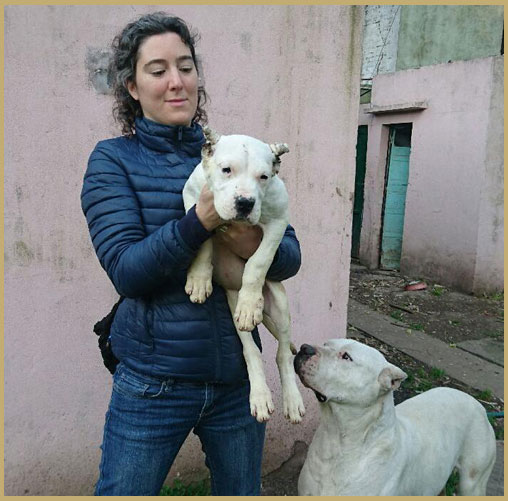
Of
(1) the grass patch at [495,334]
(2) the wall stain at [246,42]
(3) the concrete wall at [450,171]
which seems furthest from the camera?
(3) the concrete wall at [450,171]

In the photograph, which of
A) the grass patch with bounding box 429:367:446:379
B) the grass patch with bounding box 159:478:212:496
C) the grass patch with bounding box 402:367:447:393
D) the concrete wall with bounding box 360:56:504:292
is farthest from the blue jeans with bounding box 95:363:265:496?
the concrete wall with bounding box 360:56:504:292

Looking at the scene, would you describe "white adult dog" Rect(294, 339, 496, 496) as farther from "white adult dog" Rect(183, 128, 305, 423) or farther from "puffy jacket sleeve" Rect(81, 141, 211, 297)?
"puffy jacket sleeve" Rect(81, 141, 211, 297)

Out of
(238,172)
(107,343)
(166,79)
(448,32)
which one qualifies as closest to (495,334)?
(107,343)

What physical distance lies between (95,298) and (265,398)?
5.05 ft

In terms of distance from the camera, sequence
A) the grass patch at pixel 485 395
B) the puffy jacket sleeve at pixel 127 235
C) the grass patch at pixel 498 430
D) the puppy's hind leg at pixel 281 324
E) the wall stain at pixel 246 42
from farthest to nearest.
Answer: the grass patch at pixel 485 395 → the grass patch at pixel 498 430 → the wall stain at pixel 246 42 → the puppy's hind leg at pixel 281 324 → the puffy jacket sleeve at pixel 127 235

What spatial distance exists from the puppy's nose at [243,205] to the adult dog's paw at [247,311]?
12.1 inches

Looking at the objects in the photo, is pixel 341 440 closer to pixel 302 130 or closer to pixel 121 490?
pixel 121 490

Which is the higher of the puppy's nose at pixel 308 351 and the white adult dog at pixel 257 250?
the white adult dog at pixel 257 250

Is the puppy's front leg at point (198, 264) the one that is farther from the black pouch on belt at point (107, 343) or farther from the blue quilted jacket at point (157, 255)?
the black pouch on belt at point (107, 343)

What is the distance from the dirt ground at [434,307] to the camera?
6492 mm

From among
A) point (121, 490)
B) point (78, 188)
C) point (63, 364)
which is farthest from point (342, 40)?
point (121, 490)

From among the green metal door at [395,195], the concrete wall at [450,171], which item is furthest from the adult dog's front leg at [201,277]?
the green metal door at [395,195]

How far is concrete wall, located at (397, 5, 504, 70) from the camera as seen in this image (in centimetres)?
954

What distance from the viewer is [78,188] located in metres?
2.89
